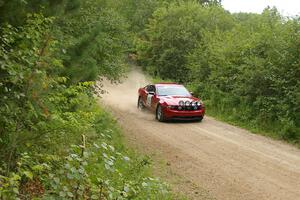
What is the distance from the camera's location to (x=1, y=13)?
5.99m

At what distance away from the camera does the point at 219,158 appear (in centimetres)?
1114

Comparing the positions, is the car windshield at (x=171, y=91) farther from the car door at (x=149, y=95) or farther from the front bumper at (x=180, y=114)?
the front bumper at (x=180, y=114)

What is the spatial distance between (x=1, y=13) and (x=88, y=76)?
2502 mm

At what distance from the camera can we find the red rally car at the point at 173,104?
55.1 feet

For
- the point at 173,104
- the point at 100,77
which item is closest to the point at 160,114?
the point at 173,104

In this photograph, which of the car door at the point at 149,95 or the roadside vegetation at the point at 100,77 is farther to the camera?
the car door at the point at 149,95

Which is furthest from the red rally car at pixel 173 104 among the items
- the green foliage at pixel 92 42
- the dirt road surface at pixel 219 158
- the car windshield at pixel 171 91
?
the green foliage at pixel 92 42

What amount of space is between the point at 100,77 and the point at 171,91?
538 cm

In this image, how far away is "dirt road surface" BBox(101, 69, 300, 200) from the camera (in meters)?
8.66

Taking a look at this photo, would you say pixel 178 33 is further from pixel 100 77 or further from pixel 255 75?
pixel 100 77

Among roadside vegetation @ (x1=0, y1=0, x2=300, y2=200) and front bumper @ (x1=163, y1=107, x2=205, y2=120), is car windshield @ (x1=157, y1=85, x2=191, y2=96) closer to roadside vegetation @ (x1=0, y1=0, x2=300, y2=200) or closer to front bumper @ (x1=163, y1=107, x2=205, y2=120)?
front bumper @ (x1=163, y1=107, x2=205, y2=120)

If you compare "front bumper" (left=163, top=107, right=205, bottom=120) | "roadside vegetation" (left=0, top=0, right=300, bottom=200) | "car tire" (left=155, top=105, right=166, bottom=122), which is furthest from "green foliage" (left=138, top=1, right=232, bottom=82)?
"front bumper" (left=163, top=107, right=205, bottom=120)

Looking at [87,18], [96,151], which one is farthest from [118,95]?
[96,151]

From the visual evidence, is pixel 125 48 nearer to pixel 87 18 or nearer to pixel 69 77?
pixel 87 18
